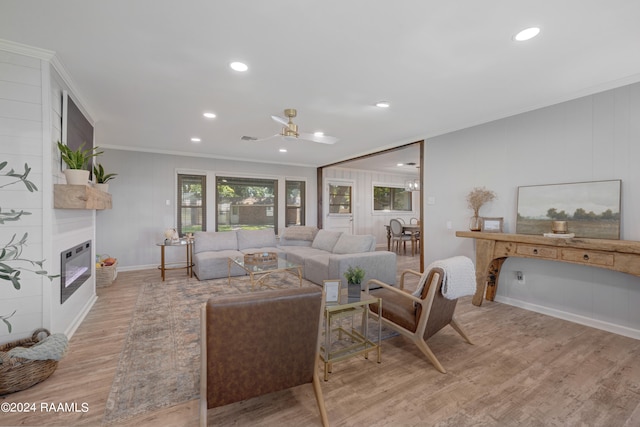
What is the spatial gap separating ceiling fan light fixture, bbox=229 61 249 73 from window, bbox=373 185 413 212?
6937 millimetres

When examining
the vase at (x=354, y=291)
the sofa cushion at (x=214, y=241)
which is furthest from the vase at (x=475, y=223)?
the sofa cushion at (x=214, y=241)

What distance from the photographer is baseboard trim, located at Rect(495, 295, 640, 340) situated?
285 centimetres

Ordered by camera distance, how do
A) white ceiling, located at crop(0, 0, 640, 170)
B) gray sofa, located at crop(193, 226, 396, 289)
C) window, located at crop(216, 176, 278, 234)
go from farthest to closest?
window, located at crop(216, 176, 278, 234), gray sofa, located at crop(193, 226, 396, 289), white ceiling, located at crop(0, 0, 640, 170)

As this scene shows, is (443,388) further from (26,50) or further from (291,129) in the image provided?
(26,50)

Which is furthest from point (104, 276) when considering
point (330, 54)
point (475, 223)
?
point (475, 223)

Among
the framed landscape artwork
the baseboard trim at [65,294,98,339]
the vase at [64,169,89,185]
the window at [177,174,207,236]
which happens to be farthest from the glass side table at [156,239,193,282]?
the framed landscape artwork

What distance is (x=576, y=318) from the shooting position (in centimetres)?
321

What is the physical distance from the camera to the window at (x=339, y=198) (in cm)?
837

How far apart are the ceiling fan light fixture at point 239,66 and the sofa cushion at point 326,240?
3.44 metres

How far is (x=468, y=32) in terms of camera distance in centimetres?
207

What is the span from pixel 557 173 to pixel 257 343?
12.5 ft

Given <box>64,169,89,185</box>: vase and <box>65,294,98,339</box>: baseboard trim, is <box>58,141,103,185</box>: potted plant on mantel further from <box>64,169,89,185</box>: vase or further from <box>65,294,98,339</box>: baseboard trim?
<box>65,294,98,339</box>: baseboard trim

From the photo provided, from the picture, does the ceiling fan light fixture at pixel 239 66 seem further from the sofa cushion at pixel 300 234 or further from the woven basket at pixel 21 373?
the sofa cushion at pixel 300 234

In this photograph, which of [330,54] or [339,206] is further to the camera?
[339,206]
